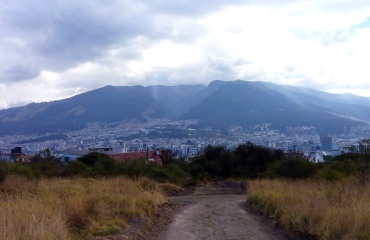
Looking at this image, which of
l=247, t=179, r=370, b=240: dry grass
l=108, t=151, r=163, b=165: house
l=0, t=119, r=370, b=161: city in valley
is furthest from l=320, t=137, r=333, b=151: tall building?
l=247, t=179, r=370, b=240: dry grass

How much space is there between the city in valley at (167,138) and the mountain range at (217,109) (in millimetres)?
4300

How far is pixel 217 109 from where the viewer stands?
151875 millimetres

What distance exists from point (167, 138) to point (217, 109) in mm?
26956

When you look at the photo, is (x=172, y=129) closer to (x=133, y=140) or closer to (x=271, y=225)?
(x=133, y=140)

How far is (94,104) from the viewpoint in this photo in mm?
173625

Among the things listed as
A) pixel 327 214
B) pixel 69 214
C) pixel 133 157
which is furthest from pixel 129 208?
pixel 133 157

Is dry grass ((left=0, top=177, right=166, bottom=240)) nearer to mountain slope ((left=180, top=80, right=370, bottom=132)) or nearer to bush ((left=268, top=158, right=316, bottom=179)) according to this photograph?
bush ((left=268, top=158, right=316, bottom=179))

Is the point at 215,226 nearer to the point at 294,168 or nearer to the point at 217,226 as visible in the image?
the point at 217,226

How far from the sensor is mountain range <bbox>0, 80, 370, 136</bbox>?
126m

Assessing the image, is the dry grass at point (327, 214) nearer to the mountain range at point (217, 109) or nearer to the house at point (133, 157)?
the house at point (133, 157)

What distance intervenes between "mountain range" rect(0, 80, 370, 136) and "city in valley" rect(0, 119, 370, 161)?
430 centimetres

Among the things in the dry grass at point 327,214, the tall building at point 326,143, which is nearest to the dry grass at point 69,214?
the dry grass at point 327,214

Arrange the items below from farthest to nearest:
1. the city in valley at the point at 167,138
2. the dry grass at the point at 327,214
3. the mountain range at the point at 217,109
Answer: the mountain range at the point at 217,109 < the city in valley at the point at 167,138 < the dry grass at the point at 327,214

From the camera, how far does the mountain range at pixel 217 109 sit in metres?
126
